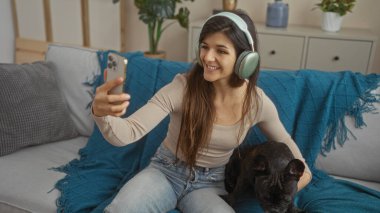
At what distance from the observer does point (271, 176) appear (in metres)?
1.09

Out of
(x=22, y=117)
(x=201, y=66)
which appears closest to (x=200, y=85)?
(x=201, y=66)

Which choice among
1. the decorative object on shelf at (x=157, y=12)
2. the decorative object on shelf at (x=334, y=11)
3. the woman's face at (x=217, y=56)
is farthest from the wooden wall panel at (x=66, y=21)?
the woman's face at (x=217, y=56)

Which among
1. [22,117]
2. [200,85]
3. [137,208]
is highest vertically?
[200,85]

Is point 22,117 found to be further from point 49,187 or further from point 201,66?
point 201,66

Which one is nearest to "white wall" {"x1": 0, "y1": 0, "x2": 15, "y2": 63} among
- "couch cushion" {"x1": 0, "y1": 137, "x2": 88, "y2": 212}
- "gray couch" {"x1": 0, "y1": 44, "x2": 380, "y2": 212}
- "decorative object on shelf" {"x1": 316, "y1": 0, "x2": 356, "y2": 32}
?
"gray couch" {"x1": 0, "y1": 44, "x2": 380, "y2": 212}

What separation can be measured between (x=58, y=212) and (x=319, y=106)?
1146 mm

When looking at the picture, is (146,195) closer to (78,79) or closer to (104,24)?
(78,79)

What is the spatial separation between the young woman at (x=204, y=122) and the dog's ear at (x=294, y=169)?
150 millimetres

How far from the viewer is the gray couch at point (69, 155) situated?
1299 millimetres

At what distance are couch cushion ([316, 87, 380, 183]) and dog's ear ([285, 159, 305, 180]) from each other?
50 cm

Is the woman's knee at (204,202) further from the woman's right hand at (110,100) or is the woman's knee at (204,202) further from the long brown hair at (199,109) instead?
the woman's right hand at (110,100)

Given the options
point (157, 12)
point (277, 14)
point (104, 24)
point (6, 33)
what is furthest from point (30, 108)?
point (6, 33)

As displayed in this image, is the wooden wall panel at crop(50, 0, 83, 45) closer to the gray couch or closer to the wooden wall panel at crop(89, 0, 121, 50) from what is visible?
the wooden wall panel at crop(89, 0, 121, 50)

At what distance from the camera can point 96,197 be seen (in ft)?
4.30
